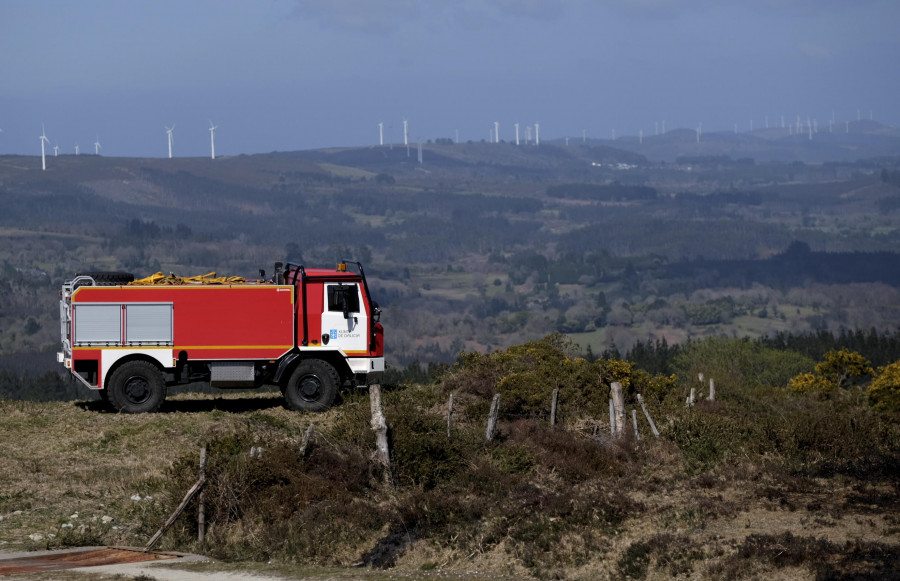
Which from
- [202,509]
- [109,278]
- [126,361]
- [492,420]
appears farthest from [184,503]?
[109,278]

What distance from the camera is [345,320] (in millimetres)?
32906

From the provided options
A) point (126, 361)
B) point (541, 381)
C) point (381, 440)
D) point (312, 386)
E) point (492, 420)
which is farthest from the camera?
point (541, 381)

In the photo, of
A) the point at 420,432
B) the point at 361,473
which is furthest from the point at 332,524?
the point at 420,432

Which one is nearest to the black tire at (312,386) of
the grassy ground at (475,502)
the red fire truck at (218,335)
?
the red fire truck at (218,335)

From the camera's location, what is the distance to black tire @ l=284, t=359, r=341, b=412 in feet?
107

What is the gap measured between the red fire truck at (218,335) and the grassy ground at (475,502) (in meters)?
1.91

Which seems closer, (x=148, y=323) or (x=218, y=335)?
(x=148, y=323)

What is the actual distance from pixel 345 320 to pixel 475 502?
10637mm

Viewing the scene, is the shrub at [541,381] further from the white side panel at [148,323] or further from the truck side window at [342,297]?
the white side panel at [148,323]

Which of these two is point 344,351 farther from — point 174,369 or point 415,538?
point 415,538

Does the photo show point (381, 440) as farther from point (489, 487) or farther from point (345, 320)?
point (345, 320)

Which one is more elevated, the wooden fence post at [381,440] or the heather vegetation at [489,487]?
the wooden fence post at [381,440]

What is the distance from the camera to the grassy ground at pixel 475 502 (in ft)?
63.5

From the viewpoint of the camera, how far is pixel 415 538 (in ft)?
71.7
